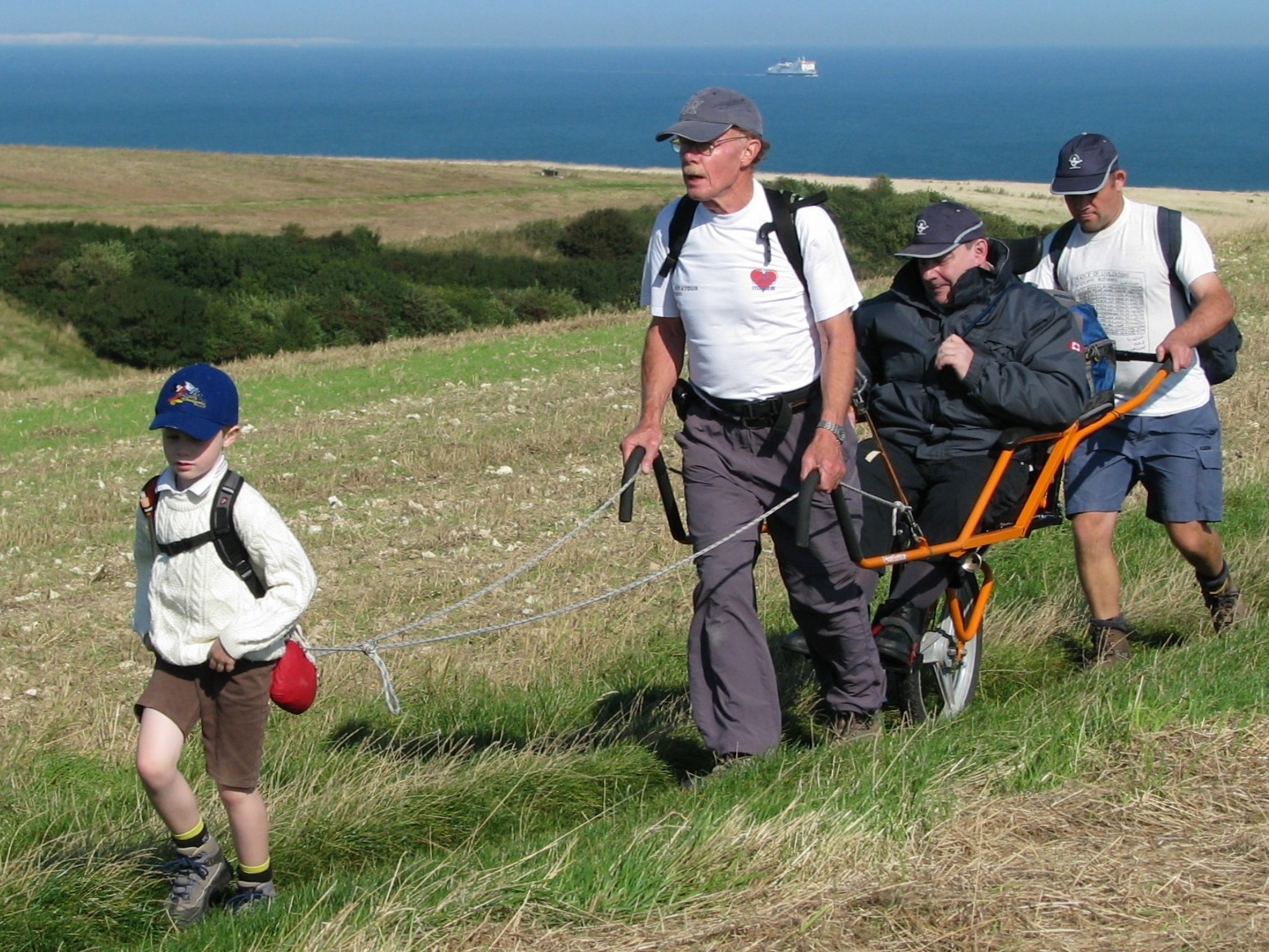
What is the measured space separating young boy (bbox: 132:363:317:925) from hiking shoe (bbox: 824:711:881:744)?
2167 mm

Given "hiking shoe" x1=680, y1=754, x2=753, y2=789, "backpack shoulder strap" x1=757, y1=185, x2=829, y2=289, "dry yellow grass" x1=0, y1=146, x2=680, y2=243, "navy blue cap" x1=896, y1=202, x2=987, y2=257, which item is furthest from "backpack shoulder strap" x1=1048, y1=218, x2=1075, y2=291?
"dry yellow grass" x1=0, y1=146, x2=680, y2=243

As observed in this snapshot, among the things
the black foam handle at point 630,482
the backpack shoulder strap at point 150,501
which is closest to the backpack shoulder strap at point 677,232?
the black foam handle at point 630,482

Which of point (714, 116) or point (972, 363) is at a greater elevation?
point (714, 116)

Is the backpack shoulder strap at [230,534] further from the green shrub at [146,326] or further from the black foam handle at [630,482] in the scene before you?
the green shrub at [146,326]

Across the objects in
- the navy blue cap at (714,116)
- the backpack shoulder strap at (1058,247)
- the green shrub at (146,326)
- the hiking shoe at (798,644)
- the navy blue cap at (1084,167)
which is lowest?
the green shrub at (146,326)

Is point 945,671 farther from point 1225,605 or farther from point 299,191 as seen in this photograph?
point 299,191

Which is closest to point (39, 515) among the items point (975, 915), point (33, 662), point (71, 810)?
point (33, 662)

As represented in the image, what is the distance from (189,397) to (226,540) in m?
0.42

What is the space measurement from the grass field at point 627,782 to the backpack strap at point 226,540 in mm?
901

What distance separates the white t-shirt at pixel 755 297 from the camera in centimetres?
528

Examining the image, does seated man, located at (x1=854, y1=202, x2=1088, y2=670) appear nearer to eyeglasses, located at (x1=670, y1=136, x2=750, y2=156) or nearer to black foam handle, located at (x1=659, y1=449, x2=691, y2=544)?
black foam handle, located at (x1=659, y1=449, x2=691, y2=544)

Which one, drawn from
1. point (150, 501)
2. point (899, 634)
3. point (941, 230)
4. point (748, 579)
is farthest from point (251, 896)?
point (941, 230)

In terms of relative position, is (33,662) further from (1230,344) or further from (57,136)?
(57,136)

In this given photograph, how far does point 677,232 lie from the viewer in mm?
5457
